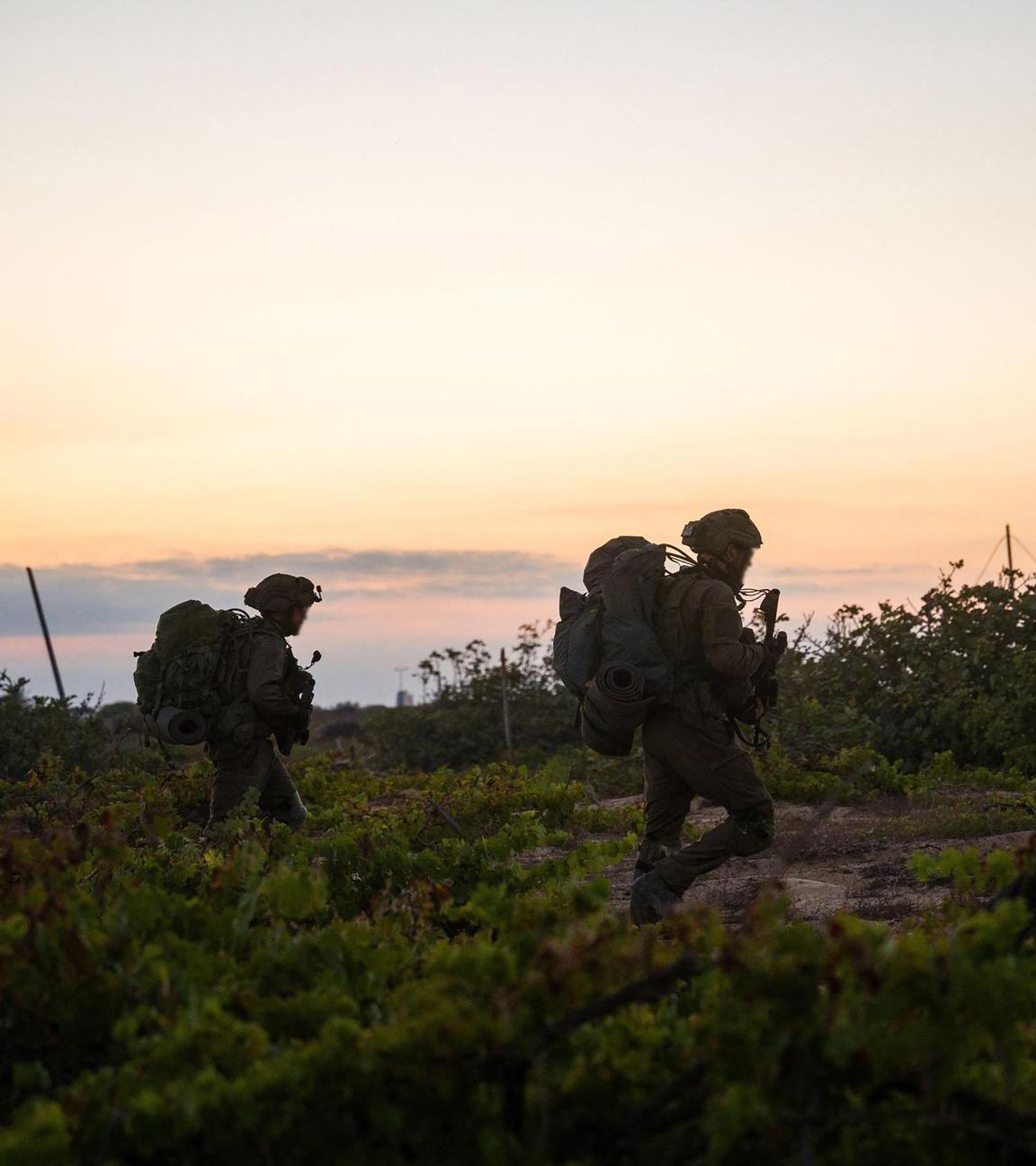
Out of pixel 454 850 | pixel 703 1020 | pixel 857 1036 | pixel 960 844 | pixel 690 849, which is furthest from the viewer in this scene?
pixel 960 844

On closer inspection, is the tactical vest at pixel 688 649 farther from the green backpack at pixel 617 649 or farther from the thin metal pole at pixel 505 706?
the thin metal pole at pixel 505 706

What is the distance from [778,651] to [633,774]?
26.3 ft

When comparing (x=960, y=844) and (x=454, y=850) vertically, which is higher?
(x=454, y=850)

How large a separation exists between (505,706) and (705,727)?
11.2m

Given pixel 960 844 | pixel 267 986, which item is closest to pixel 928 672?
pixel 960 844

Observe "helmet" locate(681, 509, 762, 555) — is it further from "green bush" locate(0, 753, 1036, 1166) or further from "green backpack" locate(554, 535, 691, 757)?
"green bush" locate(0, 753, 1036, 1166)

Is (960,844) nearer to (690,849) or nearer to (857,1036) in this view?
(690,849)

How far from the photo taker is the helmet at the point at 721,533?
6.91m

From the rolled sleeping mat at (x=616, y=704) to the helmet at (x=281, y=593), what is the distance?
2599 millimetres

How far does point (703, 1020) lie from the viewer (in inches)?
110

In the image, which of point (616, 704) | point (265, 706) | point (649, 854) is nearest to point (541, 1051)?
point (616, 704)

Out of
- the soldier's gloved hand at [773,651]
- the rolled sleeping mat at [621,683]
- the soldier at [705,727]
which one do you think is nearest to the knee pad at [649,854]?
the soldier at [705,727]

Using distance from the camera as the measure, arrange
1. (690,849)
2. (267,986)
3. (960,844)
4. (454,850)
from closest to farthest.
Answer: (267,986) → (454,850) → (690,849) → (960,844)

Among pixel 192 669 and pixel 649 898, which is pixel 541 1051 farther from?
pixel 192 669
